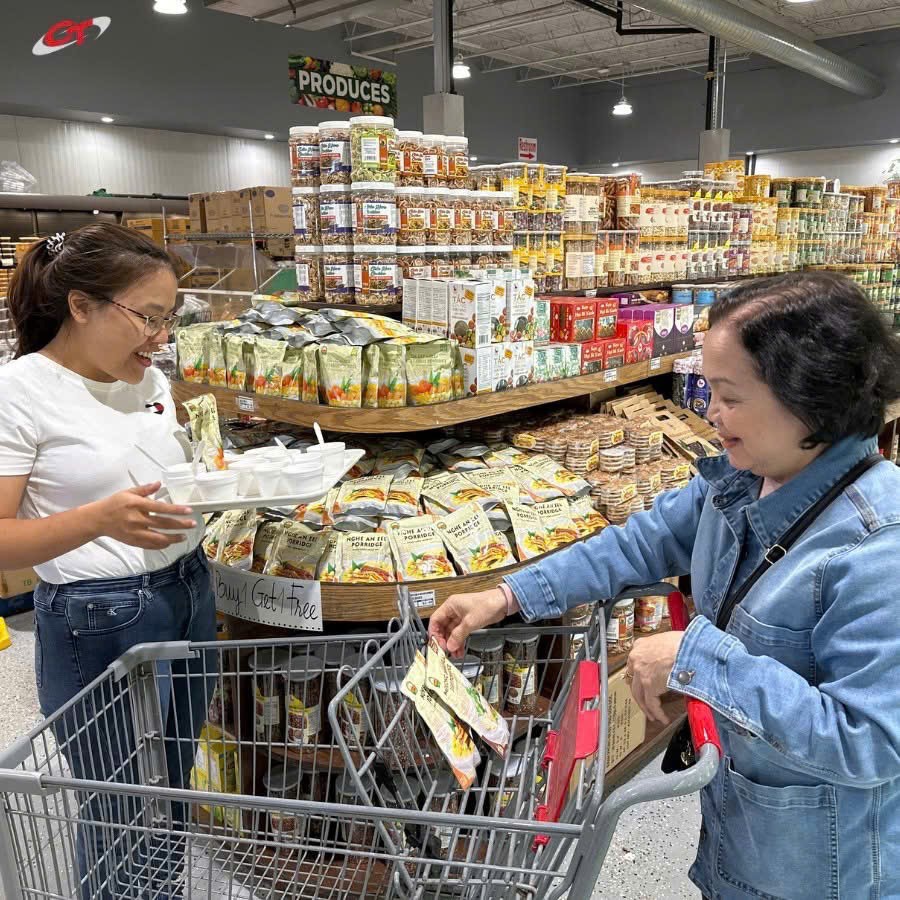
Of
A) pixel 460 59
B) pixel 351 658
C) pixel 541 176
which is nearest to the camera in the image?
pixel 351 658

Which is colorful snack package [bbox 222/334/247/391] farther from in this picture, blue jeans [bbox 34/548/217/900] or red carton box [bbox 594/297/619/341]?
red carton box [bbox 594/297/619/341]

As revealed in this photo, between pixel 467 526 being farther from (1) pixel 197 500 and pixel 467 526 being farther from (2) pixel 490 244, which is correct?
(2) pixel 490 244

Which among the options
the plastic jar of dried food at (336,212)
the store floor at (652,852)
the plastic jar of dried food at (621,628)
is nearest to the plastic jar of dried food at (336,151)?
the plastic jar of dried food at (336,212)

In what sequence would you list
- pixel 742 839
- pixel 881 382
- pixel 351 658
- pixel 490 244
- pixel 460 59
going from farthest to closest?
pixel 460 59 < pixel 490 244 < pixel 351 658 < pixel 742 839 < pixel 881 382

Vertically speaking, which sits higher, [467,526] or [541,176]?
[541,176]

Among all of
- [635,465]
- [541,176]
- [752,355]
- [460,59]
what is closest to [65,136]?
[460,59]

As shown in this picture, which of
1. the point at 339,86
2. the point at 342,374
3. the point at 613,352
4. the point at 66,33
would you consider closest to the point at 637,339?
the point at 613,352

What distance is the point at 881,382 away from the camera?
1.10 metres

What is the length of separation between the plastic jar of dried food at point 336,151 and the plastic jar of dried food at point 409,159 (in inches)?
6.7

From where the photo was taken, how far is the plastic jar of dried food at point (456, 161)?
2777mm

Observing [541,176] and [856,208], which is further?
[856,208]

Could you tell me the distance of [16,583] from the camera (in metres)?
4.02

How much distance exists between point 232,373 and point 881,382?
199cm

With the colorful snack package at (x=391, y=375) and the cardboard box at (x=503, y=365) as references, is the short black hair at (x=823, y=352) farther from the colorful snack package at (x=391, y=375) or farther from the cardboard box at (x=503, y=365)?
the cardboard box at (x=503, y=365)
